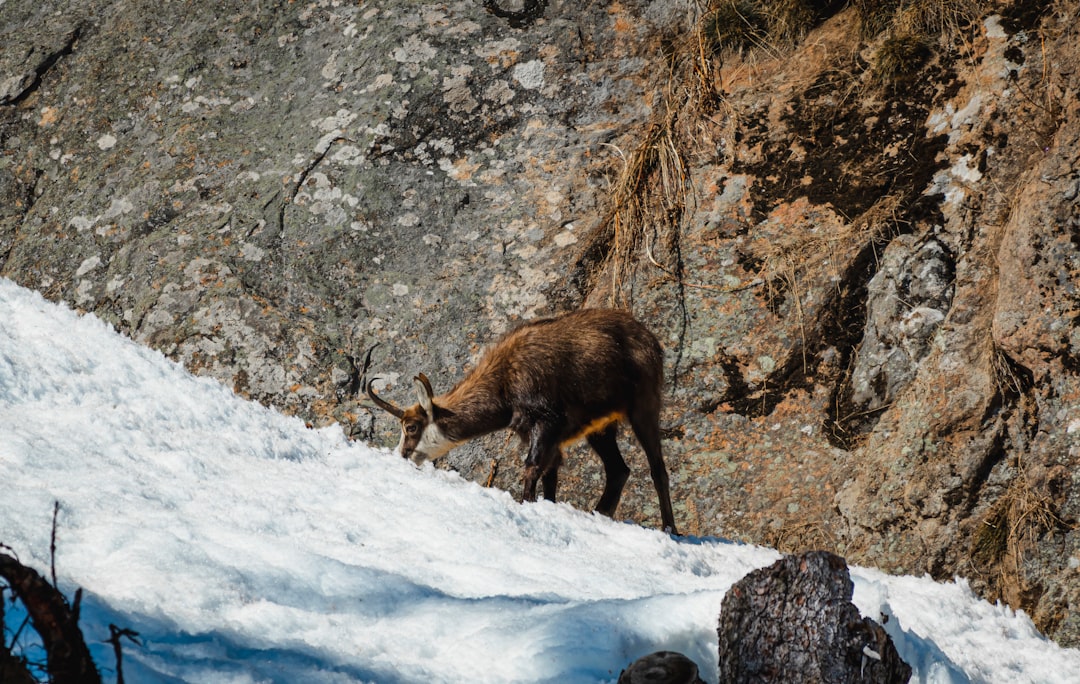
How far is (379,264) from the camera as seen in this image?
7.68m

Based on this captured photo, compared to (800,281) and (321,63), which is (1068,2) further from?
(321,63)

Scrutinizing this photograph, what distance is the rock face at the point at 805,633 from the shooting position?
262 cm

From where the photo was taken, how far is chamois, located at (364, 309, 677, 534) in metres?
6.29

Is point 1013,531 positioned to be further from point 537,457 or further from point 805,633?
point 805,633

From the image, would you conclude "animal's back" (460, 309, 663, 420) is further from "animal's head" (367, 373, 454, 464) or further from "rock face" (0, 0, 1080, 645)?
"rock face" (0, 0, 1080, 645)

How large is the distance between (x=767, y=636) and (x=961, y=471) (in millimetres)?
3764

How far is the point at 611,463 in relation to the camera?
6531mm

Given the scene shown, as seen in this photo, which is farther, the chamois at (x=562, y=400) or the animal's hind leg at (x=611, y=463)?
the animal's hind leg at (x=611, y=463)

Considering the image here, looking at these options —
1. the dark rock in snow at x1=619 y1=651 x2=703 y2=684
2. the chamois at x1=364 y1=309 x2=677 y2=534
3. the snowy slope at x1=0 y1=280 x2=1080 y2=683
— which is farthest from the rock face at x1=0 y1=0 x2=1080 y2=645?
the dark rock in snow at x1=619 y1=651 x2=703 y2=684

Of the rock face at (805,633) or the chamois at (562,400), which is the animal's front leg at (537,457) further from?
the rock face at (805,633)

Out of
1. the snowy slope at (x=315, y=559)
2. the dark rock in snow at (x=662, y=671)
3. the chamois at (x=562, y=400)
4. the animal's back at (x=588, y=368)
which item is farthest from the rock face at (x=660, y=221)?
the dark rock in snow at (x=662, y=671)

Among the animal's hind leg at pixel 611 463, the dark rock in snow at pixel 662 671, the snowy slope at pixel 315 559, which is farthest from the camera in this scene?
the animal's hind leg at pixel 611 463

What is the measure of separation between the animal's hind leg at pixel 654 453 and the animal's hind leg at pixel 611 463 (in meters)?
0.25

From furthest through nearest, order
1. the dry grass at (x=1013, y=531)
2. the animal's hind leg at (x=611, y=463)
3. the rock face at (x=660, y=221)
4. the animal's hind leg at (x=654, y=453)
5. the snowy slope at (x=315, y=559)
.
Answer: the animal's hind leg at (x=611, y=463) < the animal's hind leg at (x=654, y=453) < the rock face at (x=660, y=221) < the dry grass at (x=1013, y=531) < the snowy slope at (x=315, y=559)
